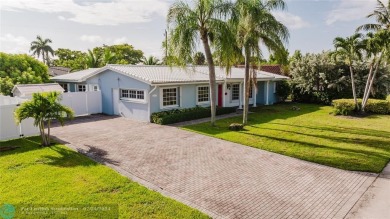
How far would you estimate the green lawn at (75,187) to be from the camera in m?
7.05

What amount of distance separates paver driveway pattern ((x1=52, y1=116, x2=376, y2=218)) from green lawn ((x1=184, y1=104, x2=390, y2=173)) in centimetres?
98

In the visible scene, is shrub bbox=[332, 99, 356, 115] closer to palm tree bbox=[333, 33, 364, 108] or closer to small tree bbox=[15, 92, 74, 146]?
palm tree bbox=[333, 33, 364, 108]

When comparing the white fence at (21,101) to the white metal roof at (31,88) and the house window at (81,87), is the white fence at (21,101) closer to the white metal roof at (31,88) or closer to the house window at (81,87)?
the white metal roof at (31,88)

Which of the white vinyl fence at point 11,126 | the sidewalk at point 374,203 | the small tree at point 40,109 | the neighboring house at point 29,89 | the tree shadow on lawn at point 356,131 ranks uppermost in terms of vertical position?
the neighboring house at point 29,89

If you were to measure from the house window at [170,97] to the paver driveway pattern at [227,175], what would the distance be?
16.0 ft

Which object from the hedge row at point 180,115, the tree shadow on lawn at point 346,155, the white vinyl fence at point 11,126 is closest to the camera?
the tree shadow on lawn at point 346,155

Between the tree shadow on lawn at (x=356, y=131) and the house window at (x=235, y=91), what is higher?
the house window at (x=235, y=91)

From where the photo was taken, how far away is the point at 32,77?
26.6 metres

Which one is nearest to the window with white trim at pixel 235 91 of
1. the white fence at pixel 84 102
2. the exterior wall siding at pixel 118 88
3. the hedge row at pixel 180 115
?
the hedge row at pixel 180 115

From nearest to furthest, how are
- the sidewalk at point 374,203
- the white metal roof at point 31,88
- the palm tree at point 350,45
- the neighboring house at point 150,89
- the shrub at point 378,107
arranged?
the sidewalk at point 374,203
the neighboring house at point 150,89
the palm tree at point 350,45
the white metal roof at point 31,88
the shrub at point 378,107

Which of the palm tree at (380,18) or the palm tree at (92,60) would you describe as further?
the palm tree at (92,60)

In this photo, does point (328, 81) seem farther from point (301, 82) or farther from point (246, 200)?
point (246, 200)

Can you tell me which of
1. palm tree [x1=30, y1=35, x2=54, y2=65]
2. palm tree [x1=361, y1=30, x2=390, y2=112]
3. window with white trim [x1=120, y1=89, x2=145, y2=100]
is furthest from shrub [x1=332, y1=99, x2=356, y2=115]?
palm tree [x1=30, y1=35, x2=54, y2=65]

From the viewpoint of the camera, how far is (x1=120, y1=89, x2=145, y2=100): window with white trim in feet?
62.2
